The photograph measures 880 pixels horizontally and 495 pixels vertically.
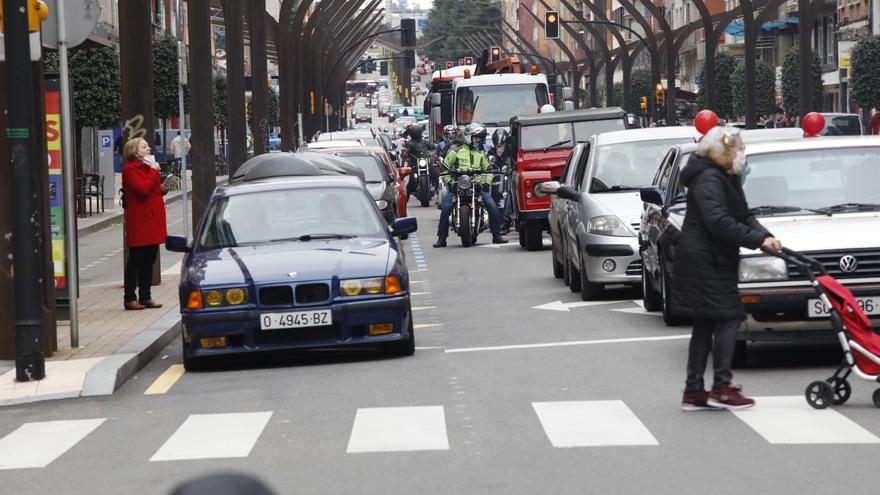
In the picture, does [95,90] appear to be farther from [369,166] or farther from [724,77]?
[724,77]

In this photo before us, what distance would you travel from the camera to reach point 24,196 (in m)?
13.0

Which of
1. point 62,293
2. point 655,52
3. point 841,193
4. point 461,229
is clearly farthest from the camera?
point 655,52

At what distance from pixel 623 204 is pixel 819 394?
344 inches

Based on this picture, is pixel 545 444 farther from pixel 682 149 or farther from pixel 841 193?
pixel 682 149

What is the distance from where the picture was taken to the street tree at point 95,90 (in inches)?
1923

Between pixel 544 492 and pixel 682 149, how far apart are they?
8.26 metres

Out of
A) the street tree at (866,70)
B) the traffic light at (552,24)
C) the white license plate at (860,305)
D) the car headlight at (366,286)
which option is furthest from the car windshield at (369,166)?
the traffic light at (552,24)

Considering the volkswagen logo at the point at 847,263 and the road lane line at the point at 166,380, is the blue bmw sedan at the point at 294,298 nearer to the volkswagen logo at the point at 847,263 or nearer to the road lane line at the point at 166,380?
the road lane line at the point at 166,380

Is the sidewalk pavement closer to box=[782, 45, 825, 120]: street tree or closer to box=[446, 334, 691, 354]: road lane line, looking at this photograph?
box=[446, 334, 691, 354]: road lane line

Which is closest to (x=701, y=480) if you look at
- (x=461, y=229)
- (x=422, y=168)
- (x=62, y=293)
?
(x=62, y=293)

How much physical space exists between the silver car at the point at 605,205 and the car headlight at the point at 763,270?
610 centimetres

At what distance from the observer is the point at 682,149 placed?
15.8 meters

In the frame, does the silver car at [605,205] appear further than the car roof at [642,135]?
No

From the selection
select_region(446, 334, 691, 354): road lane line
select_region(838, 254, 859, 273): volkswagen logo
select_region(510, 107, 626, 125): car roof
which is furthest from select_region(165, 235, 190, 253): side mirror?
select_region(510, 107, 626, 125): car roof
